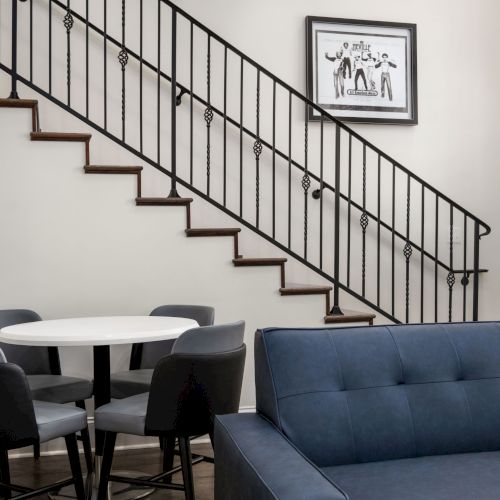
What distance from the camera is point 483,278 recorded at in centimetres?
573

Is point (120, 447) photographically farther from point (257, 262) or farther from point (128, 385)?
point (257, 262)

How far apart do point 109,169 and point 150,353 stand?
109cm

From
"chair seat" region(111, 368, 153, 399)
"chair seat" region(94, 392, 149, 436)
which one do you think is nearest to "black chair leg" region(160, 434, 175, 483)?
"chair seat" region(111, 368, 153, 399)

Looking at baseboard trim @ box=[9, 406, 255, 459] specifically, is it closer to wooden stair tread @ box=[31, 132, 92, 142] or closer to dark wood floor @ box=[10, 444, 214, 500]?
dark wood floor @ box=[10, 444, 214, 500]

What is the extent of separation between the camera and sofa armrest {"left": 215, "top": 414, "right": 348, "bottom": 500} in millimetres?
1580

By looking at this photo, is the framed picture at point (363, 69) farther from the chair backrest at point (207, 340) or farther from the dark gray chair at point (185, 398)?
the dark gray chair at point (185, 398)

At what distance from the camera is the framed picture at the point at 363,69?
542cm

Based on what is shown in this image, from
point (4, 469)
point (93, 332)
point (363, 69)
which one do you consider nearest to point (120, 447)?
point (4, 469)

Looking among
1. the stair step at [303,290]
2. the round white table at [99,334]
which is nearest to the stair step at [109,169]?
the round white table at [99,334]

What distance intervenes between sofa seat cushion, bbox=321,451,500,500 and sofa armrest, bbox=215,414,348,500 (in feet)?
0.78

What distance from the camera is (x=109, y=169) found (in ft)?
13.0

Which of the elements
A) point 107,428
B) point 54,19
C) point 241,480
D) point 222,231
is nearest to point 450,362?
point 241,480

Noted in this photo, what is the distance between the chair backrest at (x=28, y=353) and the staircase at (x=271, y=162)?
63.2 inches

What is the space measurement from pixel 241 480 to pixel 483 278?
4.39m
